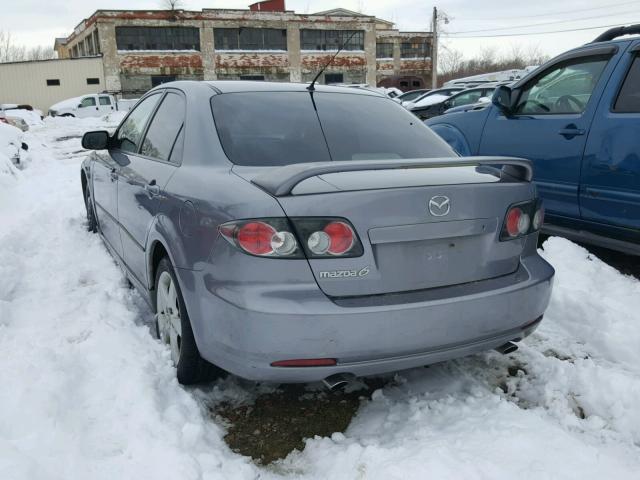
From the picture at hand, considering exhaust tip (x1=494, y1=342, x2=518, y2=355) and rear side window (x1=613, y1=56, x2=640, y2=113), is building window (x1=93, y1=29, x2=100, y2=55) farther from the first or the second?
exhaust tip (x1=494, y1=342, x2=518, y2=355)

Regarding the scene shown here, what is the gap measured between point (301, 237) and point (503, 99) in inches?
138

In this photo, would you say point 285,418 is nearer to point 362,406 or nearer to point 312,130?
point 362,406

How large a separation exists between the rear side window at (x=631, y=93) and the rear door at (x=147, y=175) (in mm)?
3117

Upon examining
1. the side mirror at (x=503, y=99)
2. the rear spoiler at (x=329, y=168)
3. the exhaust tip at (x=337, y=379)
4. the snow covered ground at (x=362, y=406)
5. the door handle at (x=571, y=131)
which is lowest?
the snow covered ground at (x=362, y=406)

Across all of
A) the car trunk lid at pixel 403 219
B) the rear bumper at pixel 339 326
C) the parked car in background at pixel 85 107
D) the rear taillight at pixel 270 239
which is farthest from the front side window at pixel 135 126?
the parked car in background at pixel 85 107

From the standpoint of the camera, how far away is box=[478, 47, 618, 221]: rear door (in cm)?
432

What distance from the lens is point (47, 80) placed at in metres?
39.6

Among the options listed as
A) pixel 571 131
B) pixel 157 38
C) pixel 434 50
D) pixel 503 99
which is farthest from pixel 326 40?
pixel 571 131

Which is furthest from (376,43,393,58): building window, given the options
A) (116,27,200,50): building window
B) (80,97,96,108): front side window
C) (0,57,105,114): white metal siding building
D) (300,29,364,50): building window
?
(80,97,96,108): front side window

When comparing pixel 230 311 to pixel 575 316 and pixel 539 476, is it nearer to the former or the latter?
pixel 539 476

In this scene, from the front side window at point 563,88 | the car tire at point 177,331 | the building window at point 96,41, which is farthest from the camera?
the building window at point 96,41

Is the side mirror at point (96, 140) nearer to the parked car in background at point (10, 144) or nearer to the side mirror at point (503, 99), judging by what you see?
the side mirror at point (503, 99)

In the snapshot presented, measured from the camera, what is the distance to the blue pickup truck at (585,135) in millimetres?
3988

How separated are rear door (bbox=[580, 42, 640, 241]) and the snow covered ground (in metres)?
0.49
